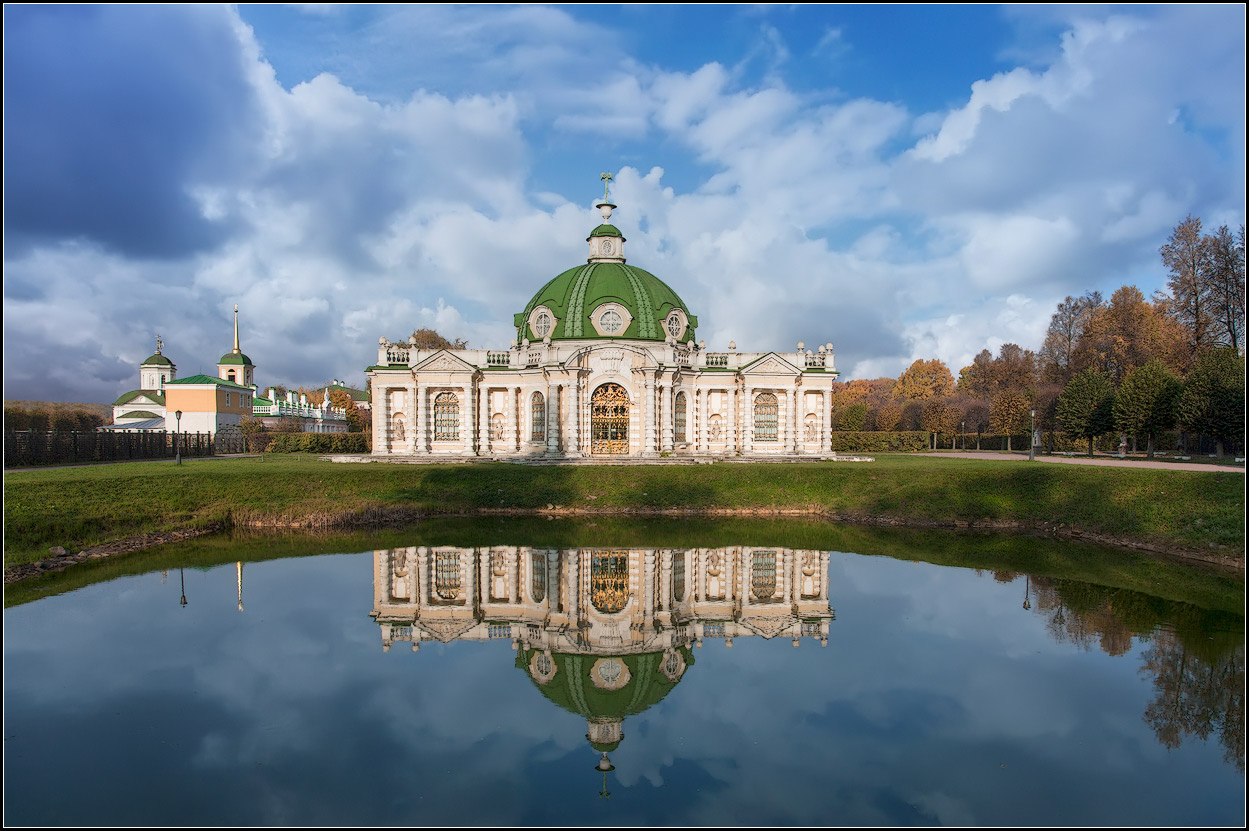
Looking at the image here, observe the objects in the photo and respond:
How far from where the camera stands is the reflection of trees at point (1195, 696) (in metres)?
9.68

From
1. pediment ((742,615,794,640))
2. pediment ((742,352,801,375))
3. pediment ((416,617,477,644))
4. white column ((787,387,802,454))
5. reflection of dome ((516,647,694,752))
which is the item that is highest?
pediment ((742,352,801,375))

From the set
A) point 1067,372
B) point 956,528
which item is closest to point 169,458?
point 956,528

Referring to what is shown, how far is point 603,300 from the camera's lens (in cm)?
4134

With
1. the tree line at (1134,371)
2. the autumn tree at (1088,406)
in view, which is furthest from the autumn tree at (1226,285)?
the autumn tree at (1088,406)

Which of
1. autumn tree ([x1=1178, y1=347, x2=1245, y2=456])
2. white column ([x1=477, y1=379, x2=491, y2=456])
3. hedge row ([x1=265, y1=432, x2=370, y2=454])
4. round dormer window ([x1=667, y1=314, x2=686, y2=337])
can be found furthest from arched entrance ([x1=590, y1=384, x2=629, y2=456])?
autumn tree ([x1=1178, y1=347, x2=1245, y2=456])

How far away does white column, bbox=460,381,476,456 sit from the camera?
139 feet

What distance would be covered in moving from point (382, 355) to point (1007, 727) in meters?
40.6

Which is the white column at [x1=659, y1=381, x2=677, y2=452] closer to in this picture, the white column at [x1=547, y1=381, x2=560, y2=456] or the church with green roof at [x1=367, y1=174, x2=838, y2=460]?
the church with green roof at [x1=367, y1=174, x2=838, y2=460]

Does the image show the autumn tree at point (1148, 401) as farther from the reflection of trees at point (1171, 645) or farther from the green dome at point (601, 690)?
the green dome at point (601, 690)

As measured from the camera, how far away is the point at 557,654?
1330 cm

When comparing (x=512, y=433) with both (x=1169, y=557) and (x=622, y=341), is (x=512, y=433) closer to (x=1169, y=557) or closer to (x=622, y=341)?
(x=622, y=341)

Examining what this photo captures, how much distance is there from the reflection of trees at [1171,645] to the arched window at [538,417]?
2738cm

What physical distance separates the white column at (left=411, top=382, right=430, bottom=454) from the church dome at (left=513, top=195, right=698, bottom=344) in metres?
7.19

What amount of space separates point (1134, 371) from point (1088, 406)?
430 cm
